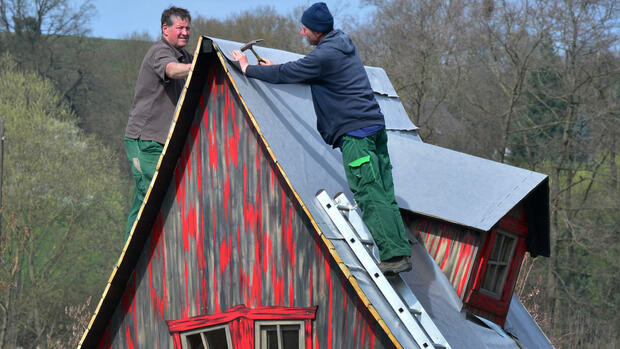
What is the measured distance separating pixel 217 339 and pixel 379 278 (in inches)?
77.2

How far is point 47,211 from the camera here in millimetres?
33719

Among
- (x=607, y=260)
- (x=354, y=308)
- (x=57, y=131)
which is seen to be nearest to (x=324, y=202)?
(x=354, y=308)

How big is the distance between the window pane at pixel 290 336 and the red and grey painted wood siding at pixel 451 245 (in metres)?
1.53

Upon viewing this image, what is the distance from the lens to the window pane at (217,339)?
7.06 m

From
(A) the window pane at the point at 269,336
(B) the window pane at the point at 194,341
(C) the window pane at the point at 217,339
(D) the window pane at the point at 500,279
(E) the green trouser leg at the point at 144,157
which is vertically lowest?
(B) the window pane at the point at 194,341

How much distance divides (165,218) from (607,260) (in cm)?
2312

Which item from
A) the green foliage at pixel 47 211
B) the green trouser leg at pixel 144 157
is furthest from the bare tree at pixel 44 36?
the green trouser leg at pixel 144 157

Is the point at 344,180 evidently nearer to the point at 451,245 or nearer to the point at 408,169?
the point at 408,169

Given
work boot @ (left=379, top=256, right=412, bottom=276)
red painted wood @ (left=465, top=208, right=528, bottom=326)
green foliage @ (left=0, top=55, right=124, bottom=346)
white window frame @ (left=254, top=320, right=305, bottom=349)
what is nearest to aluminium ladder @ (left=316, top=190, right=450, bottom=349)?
work boot @ (left=379, top=256, right=412, bottom=276)

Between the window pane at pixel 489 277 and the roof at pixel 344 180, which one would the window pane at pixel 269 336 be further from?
the window pane at pixel 489 277

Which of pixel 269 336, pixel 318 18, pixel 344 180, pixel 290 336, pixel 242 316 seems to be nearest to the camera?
pixel 318 18

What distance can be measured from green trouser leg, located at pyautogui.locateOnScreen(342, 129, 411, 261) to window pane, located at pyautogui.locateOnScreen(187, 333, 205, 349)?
2196mm

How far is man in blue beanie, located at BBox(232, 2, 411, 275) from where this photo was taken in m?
5.93

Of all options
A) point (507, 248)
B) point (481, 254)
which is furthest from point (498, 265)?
point (481, 254)
